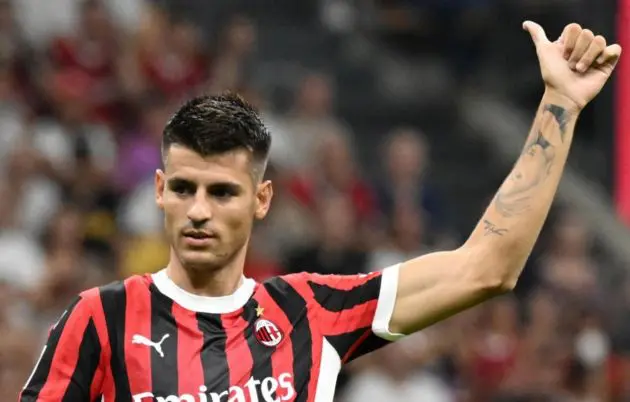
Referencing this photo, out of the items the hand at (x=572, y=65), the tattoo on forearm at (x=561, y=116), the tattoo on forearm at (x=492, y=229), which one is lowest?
the tattoo on forearm at (x=492, y=229)

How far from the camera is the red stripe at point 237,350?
342 cm

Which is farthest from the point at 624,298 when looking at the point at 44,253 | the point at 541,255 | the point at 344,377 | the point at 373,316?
the point at 373,316

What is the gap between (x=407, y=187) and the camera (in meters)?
9.15

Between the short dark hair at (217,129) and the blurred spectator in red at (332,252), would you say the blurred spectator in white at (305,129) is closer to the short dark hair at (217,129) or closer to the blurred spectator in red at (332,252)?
the blurred spectator in red at (332,252)

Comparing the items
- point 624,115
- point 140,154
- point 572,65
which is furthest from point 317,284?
point 140,154

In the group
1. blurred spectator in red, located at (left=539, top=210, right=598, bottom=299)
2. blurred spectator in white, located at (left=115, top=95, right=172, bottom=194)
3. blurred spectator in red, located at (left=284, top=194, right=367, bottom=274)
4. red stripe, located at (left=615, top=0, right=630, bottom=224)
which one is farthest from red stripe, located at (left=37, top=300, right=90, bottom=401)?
blurred spectator in red, located at (left=539, top=210, right=598, bottom=299)

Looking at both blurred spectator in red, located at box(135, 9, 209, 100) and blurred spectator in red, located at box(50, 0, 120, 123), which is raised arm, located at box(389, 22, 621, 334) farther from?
blurred spectator in red, located at box(135, 9, 209, 100)

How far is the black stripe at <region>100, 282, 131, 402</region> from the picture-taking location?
3.33 metres

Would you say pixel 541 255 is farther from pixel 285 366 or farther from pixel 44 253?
pixel 285 366

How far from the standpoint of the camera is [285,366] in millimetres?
3488

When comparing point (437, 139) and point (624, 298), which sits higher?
point (437, 139)

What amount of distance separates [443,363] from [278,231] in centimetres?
133

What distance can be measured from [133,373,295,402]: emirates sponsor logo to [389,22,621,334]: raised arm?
43cm

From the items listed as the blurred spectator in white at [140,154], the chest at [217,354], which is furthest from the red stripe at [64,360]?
the blurred spectator in white at [140,154]
